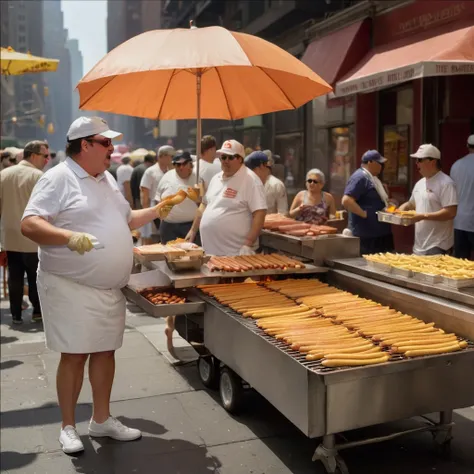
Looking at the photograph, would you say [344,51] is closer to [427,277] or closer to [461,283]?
[427,277]

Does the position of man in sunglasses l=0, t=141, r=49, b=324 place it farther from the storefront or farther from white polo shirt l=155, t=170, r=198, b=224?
the storefront

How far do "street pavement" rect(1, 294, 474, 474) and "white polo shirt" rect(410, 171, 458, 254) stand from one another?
221 centimetres

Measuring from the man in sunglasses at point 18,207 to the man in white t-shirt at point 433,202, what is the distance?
4554mm

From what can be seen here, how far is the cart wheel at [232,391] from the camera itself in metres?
5.02

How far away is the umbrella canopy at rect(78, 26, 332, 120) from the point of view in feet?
16.2

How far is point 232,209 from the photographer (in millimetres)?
6184

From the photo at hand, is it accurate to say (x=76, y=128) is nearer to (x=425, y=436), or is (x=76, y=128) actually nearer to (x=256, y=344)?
(x=256, y=344)

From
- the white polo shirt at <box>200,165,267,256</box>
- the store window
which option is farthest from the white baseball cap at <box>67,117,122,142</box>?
the store window

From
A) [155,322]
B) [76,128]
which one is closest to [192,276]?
[76,128]

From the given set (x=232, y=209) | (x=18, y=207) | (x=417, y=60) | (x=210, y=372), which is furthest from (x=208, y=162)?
(x=210, y=372)

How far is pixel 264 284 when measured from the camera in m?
5.41

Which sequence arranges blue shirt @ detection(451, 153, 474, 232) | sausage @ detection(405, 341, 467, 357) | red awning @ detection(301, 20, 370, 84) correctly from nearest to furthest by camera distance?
1. sausage @ detection(405, 341, 467, 357)
2. blue shirt @ detection(451, 153, 474, 232)
3. red awning @ detection(301, 20, 370, 84)

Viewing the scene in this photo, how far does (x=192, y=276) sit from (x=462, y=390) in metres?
2.23

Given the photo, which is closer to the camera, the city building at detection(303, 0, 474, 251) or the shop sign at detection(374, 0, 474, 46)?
the city building at detection(303, 0, 474, 251)
